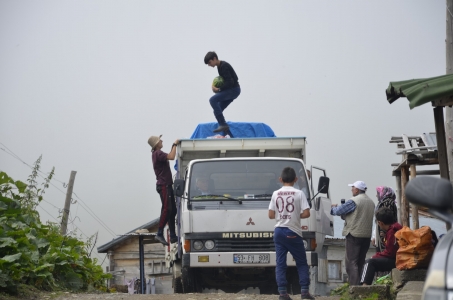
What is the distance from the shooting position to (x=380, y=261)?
9438 millimetres

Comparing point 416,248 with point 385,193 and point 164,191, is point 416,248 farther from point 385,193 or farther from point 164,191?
point 164,191

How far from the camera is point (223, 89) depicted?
12.9 metres

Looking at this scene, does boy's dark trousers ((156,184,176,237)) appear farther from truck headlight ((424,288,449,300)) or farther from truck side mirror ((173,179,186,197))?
truck headlight ((424,288,449,300))

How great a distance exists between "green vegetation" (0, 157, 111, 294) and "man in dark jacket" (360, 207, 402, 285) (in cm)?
408

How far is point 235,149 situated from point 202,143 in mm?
529

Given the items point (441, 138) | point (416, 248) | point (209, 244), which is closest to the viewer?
point (416, 248)

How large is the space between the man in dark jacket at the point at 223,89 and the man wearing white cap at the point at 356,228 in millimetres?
2725

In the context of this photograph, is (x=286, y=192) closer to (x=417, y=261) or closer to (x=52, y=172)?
(x=417, y=261)

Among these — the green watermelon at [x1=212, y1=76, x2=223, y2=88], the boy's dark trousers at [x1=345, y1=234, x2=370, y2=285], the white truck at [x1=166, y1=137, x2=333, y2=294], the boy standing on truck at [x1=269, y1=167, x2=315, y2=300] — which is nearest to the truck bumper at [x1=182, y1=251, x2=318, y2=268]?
the white truck at [x1=166, y1=137, x2=333, y2=294]

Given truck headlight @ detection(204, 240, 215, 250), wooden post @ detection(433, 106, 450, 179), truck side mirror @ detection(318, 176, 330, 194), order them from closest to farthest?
wooden post @ detection(433, 106, 450, 179) → truck side mirror @ detection(318, 176, 330, 194) → truck headlight @ detection(204, 240, 215, 250)

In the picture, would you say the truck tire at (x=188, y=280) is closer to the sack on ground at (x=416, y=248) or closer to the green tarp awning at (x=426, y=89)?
the sack on ground at (x=416, y=248)

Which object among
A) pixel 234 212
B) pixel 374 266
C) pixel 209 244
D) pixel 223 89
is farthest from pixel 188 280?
pixel 223 89

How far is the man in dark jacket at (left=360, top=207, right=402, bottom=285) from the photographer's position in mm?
9398

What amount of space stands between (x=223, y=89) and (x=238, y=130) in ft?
2.46
